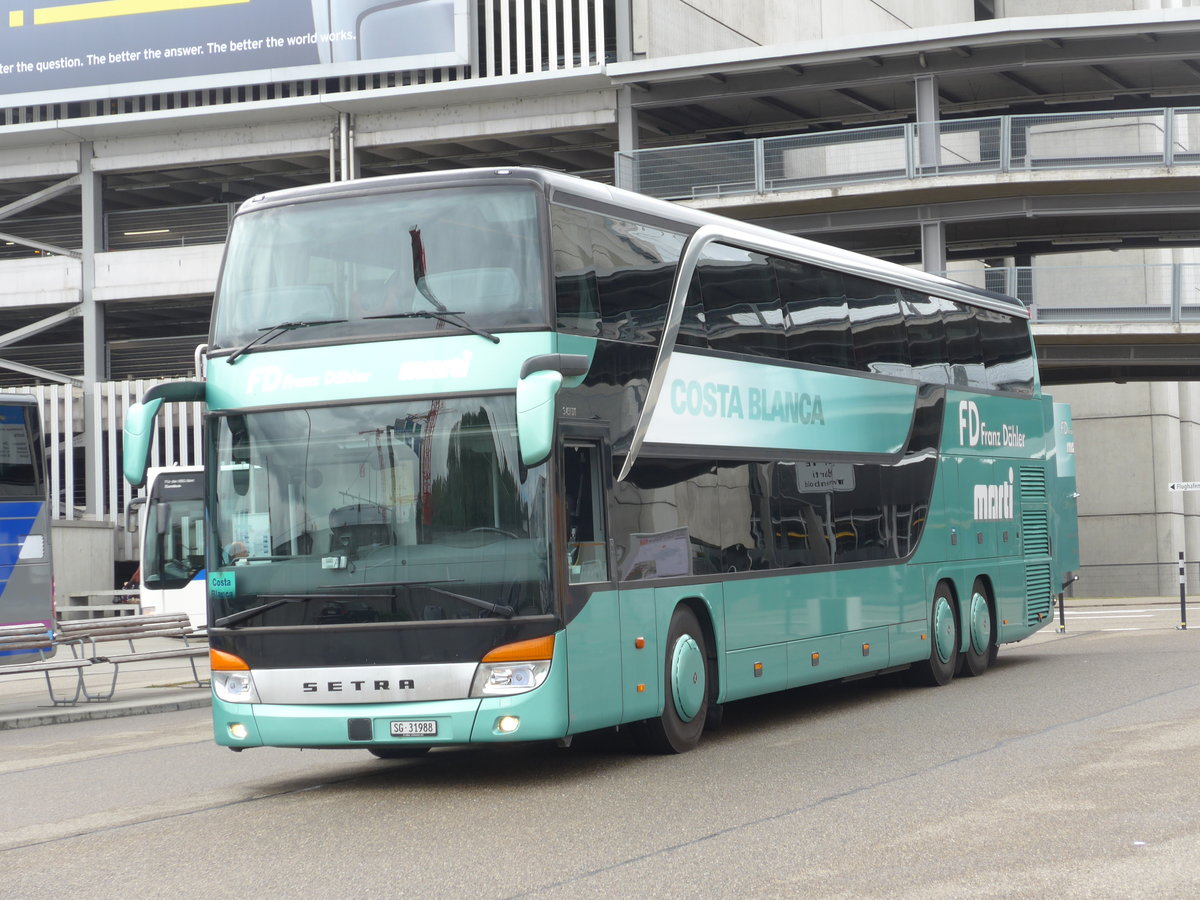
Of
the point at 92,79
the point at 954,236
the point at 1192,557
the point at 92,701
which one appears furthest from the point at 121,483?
the point at 1192,557

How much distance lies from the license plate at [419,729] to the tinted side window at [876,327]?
6.37 metres

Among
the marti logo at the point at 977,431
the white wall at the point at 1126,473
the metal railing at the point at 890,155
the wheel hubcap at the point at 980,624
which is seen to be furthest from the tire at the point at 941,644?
the white wall at the point at 1126,473

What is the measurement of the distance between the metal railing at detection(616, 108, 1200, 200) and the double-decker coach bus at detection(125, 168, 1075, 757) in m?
25.2

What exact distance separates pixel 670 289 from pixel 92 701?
10022 mm

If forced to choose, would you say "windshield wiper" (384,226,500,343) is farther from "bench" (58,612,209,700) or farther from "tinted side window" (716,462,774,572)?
"bench" (58,612,209,700)

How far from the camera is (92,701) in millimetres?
18578

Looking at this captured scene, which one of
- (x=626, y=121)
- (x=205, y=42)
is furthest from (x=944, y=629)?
(x=205, y=42)

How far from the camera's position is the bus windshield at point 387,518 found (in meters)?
10.0

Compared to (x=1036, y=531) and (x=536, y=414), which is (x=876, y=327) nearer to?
(x=1036, y=531)

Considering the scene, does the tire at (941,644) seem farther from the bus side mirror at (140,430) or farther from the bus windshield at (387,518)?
the bus side mirror at (140,430)

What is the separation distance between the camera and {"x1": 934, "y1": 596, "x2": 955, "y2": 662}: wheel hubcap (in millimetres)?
16391

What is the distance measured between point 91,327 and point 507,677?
36.4 m

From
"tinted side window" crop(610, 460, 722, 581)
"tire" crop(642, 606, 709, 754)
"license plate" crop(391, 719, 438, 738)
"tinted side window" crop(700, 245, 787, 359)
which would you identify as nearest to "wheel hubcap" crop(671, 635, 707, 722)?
"tire" crop(642, 606, 709, 754)

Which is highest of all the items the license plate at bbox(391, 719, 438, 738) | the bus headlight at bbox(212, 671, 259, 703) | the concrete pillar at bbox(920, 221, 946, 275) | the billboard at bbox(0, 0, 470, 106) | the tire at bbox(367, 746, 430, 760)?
the billboard at bbox(0, 0, 470, 106)
